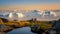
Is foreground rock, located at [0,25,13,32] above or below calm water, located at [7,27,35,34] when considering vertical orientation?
above

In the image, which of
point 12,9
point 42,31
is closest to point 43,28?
point 42,31

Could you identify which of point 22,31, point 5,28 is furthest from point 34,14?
point 5,28

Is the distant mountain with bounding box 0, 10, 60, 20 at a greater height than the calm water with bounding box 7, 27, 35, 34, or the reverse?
the distant mountain with bounding box 0, 10, 60, 20

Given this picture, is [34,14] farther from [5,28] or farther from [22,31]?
[5,28]

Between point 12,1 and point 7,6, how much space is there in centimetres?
8

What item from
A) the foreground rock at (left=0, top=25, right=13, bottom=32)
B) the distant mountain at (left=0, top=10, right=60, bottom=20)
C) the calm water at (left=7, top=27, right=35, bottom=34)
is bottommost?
the calm water at (left=7, top=27, right=35, bottom=34)

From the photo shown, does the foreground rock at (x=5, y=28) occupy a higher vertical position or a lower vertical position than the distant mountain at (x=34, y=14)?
lower

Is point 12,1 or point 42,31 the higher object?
point 12,1

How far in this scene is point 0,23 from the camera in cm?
135

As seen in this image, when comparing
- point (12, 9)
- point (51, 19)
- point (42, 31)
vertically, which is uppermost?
point (12, 9)

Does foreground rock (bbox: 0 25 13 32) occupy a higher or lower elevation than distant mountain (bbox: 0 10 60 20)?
lower

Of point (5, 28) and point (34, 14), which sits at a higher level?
point (34, 14)

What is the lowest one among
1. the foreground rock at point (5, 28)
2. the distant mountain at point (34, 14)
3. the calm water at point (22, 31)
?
the calm water at point (22, 31)

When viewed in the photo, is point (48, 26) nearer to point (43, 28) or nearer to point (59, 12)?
point (43, 28)
